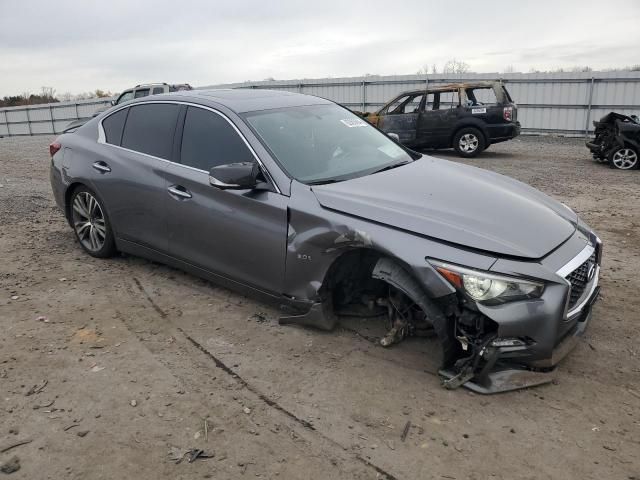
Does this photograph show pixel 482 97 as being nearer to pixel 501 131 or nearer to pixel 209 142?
pixel 501 131

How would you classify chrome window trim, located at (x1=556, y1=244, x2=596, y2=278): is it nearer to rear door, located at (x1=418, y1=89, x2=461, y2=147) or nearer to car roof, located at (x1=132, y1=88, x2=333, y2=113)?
car roof, located at (x1=132, y1=88, x2=333, y2=113)

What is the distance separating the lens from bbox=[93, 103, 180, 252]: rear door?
14.7 feet

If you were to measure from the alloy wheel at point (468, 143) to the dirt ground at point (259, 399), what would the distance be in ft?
29.3

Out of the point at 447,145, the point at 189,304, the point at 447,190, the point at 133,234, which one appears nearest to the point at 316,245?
the point at 447,190

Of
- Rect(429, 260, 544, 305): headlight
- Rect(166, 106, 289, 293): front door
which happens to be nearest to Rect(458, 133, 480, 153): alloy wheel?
Rect(166, 106, 289, 293): front door

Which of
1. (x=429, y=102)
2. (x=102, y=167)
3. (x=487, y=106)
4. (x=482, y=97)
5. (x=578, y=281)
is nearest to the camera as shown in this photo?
(x=578, y=281)

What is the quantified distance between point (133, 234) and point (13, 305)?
3.56 ft

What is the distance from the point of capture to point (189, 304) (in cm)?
438

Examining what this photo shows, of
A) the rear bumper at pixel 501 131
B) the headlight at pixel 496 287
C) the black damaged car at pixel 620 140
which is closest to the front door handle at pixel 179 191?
the headlight at pixel 496 287

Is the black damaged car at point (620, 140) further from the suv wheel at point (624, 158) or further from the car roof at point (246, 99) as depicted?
the car roof at point (246, 99)

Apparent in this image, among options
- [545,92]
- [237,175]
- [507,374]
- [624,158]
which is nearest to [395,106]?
[624,158]

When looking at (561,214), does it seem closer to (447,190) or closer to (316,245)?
(447,190)

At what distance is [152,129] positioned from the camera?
471 cm

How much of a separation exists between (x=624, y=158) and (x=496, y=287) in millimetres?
10172
